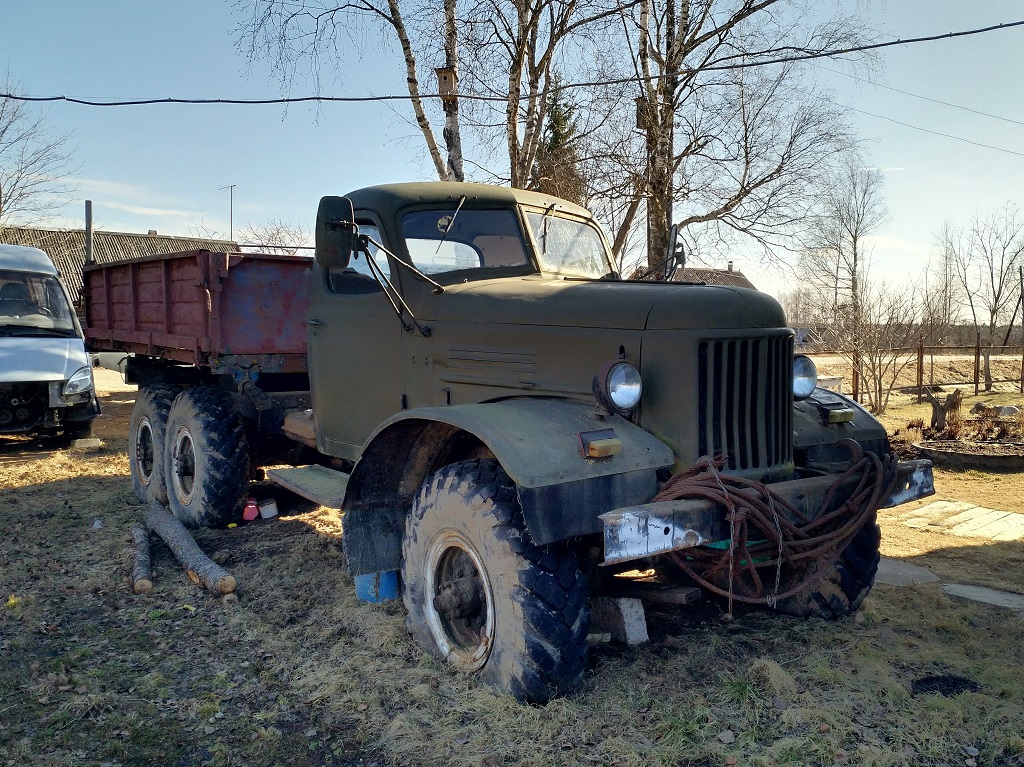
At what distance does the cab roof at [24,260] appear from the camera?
9.51m

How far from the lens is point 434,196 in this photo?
4367mm

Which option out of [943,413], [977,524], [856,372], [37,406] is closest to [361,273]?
[977,524]

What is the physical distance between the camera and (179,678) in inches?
137

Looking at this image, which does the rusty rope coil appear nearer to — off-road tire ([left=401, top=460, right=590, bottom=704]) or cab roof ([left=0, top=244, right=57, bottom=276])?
off-road tire ([left=401, top=460, right=590, bottom=704])

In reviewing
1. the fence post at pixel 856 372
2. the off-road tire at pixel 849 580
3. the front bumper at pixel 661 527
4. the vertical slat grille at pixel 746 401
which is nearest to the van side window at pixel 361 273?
the vertical slat grille at pixel 746 401

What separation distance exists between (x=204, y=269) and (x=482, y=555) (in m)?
3.19

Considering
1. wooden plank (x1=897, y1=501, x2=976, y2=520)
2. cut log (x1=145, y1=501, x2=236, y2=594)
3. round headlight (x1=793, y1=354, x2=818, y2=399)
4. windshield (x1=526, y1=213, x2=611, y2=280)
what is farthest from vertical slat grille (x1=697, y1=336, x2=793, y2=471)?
wooden plank (x1=897, y1=501, x2=976, y2=520)

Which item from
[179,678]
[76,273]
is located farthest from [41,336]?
[76,273]

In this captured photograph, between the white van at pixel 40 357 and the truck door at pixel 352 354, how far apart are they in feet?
16.1

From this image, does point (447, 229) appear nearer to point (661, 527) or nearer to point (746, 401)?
point (746, 401)

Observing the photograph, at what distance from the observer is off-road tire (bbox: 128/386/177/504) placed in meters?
6.38

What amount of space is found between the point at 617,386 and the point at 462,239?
1.54 meters

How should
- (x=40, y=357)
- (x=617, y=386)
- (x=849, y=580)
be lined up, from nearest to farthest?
1. (x=617, y=386)
2. (x=849, y=580)
3. (x=40, y=357)

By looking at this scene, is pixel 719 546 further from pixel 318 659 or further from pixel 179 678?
pixel 179 678
